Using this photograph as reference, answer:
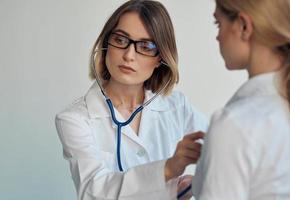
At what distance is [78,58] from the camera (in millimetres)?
1778

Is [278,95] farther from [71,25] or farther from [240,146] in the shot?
[71,25]

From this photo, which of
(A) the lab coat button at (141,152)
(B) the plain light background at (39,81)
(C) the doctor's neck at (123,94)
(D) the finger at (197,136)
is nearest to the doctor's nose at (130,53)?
(C) the doctor's neck at (123,94)

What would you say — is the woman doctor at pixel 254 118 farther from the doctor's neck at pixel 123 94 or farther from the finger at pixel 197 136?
the doctor's neck at pixel 123 94

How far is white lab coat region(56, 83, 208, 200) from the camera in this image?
91 centimetres

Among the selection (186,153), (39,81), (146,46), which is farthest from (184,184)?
(39,81)

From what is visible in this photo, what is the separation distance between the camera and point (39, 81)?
5.66 feet

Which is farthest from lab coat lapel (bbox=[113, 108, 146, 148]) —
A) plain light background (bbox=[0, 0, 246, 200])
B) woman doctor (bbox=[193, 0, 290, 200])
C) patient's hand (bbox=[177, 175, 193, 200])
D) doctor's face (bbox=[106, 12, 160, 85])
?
plain light background (bbox=[0, 0, 246, 200])

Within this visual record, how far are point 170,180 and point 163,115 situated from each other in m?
0.39

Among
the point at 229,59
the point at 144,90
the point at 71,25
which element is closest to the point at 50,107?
the point at 71,25

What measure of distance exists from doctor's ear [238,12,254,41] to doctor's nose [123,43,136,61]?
19.0 inches

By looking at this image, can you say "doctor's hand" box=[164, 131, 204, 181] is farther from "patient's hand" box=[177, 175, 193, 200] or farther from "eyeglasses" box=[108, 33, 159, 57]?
"eyeglasses" box=[108, 33, 159, 57]

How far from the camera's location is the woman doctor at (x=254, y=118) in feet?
2.04

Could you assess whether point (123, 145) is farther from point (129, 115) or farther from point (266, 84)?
point (266, 84)

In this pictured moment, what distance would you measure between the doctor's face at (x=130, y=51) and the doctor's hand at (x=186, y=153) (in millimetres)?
333
